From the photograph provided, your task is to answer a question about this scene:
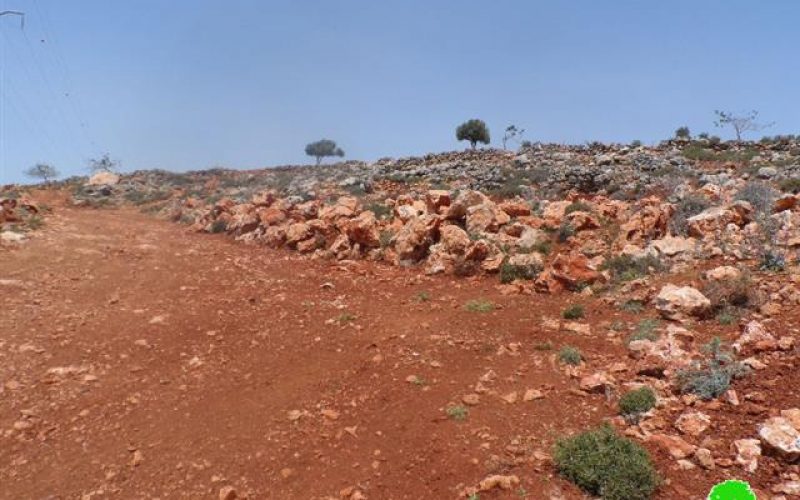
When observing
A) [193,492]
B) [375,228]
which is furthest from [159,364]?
[375,228]

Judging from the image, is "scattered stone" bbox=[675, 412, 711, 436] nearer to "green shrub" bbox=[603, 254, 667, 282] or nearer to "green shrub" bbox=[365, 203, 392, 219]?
"green shrub" bbox=[603, 254, 667, 282]

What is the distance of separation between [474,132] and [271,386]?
33.6 m

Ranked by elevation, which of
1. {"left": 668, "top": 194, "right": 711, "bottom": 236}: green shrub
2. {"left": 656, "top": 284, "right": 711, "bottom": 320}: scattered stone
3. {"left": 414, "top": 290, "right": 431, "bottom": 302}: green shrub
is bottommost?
{"left": 414, "top": 290, "right": 431, "bottom": 302}: green shrub

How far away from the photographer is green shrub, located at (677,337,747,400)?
5.57 meters

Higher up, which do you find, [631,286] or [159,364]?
[631,286]

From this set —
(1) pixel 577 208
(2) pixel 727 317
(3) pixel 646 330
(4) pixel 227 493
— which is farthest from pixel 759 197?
(4) pixel 227 493

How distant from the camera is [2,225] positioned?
1387 centimetres

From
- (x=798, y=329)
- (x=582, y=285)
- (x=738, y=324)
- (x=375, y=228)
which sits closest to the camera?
(x=798, y=329)

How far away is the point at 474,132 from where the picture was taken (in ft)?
124

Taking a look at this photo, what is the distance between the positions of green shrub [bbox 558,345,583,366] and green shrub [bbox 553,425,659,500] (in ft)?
5.28

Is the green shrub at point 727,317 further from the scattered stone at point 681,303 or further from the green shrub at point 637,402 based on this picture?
the green shrub at point 637,402

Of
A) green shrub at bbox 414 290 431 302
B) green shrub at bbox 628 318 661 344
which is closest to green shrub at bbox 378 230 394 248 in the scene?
green shrub at bbox 414 290 431 302

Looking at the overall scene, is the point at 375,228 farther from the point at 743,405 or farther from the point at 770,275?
the point at 743,405

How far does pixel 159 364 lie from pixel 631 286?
722 cm
